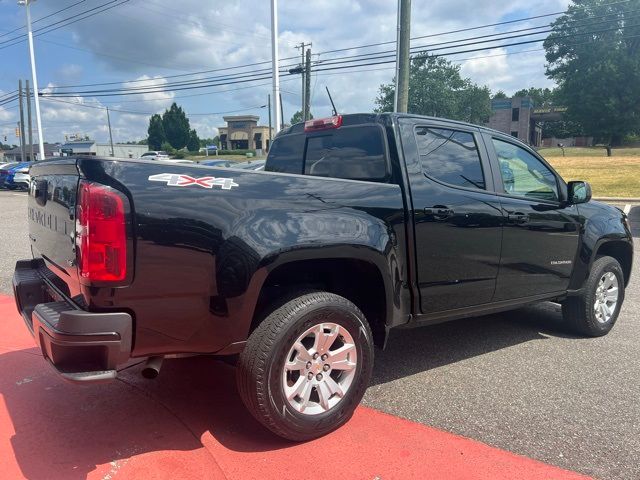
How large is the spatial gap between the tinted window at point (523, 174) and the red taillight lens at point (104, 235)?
9.85 ft

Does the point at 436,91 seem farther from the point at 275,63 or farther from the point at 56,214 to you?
the point at 56,214

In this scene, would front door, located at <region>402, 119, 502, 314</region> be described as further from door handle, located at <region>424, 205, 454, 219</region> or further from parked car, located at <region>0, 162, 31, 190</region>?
parked car, located at <region>0, 162, 31, 190</region>

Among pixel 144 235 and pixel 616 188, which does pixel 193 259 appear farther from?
pixel 616 188

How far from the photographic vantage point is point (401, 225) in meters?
3.29

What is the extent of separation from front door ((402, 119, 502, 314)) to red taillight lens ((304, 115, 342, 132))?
563mm

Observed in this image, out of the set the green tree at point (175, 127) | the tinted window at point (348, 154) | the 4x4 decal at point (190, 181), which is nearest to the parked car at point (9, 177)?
the tinted window at point (348, 154)

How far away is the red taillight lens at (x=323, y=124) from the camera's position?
3.89 meters

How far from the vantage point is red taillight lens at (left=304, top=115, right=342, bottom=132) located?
12.8 ft

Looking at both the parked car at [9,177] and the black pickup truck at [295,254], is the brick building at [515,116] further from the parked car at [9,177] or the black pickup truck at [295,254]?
the black pickup truck at [295,254]

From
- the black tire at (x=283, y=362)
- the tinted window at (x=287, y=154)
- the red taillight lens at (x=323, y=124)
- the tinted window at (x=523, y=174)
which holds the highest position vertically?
the red taillight lens at (x=323, y=124)

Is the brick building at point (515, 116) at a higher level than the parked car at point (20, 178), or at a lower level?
higher

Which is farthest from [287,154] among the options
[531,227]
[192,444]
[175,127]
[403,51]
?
[175,127]

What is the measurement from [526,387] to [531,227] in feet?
4.18

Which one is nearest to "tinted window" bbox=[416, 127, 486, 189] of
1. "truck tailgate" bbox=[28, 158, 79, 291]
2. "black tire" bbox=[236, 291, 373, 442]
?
"black tire" bbox=[236, 291, 373, 442]
